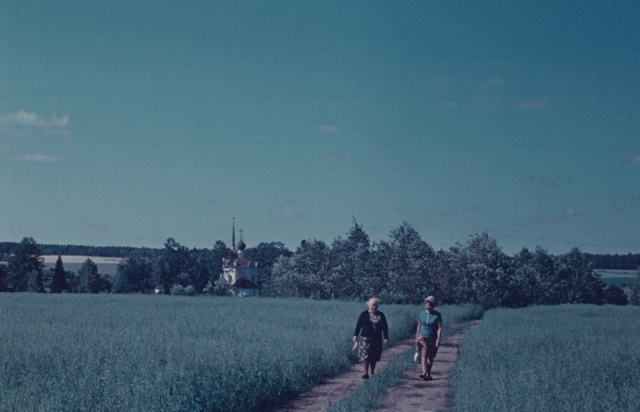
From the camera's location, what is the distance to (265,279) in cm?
11375

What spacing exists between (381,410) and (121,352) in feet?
19.1

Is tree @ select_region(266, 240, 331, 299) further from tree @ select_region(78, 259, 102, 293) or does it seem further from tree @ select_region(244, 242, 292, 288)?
tree @ select_region(244, 242, 292, 288)

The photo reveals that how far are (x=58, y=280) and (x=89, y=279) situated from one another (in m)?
5.02

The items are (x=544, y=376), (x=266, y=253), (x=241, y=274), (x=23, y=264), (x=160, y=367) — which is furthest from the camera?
(x=266, y=253)

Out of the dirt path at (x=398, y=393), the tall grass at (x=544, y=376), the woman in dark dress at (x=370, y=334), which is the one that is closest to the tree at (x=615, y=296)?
the tall grass at (x=544, y=376)

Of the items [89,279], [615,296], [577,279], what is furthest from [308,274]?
[615,296]

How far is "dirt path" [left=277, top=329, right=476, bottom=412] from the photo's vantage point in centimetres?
1159

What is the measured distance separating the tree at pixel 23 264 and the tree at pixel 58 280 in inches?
64.7

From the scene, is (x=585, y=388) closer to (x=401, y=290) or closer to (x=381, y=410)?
(x=381, y=410)

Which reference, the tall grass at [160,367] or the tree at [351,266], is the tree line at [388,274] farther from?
the tall grass at [160,367]

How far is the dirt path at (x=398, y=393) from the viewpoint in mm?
11594

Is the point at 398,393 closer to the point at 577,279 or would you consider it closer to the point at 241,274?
the point at 577,279

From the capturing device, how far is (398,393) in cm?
1266

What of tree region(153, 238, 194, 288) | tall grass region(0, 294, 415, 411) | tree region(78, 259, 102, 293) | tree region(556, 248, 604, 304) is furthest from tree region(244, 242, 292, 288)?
tall grass region(0, 294, 415, 411)
